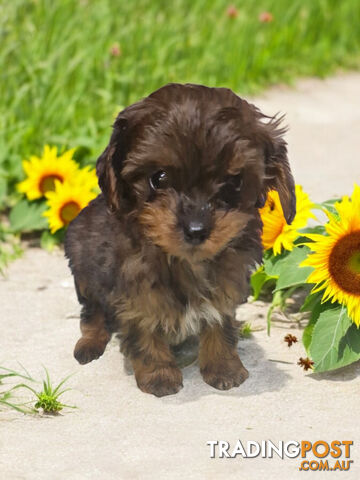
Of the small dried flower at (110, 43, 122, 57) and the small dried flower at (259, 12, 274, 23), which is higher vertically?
the small dried flower at (259, 12, 274, 23)

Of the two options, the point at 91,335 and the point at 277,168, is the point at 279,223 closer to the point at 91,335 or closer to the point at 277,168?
the point at 277,168

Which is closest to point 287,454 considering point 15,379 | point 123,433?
point 123,433

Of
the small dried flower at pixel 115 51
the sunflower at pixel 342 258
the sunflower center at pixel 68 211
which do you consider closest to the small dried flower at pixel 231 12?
the small dried flower at pixel 115 51

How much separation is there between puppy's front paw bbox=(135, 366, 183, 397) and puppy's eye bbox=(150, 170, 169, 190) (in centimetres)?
87

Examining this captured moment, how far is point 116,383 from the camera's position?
3879 millimetres

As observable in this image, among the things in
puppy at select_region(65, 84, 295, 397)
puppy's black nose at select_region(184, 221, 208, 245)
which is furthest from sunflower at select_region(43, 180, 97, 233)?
puppy's black nose at select_region(184, 221, 208, 245)

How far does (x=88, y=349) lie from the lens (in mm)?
4109

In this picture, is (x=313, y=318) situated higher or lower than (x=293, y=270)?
lower

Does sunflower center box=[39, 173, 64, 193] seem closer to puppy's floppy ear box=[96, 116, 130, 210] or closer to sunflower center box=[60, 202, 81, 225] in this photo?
sunflower center box=[60, 202, 81, 225]

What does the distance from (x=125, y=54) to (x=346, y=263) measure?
4020mm

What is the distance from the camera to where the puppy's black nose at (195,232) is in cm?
319

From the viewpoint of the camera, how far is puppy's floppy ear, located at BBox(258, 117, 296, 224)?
3.51 meters

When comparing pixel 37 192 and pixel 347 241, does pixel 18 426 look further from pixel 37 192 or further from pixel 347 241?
pixel 37 192

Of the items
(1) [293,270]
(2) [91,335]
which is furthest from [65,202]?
(1) [293,270]
